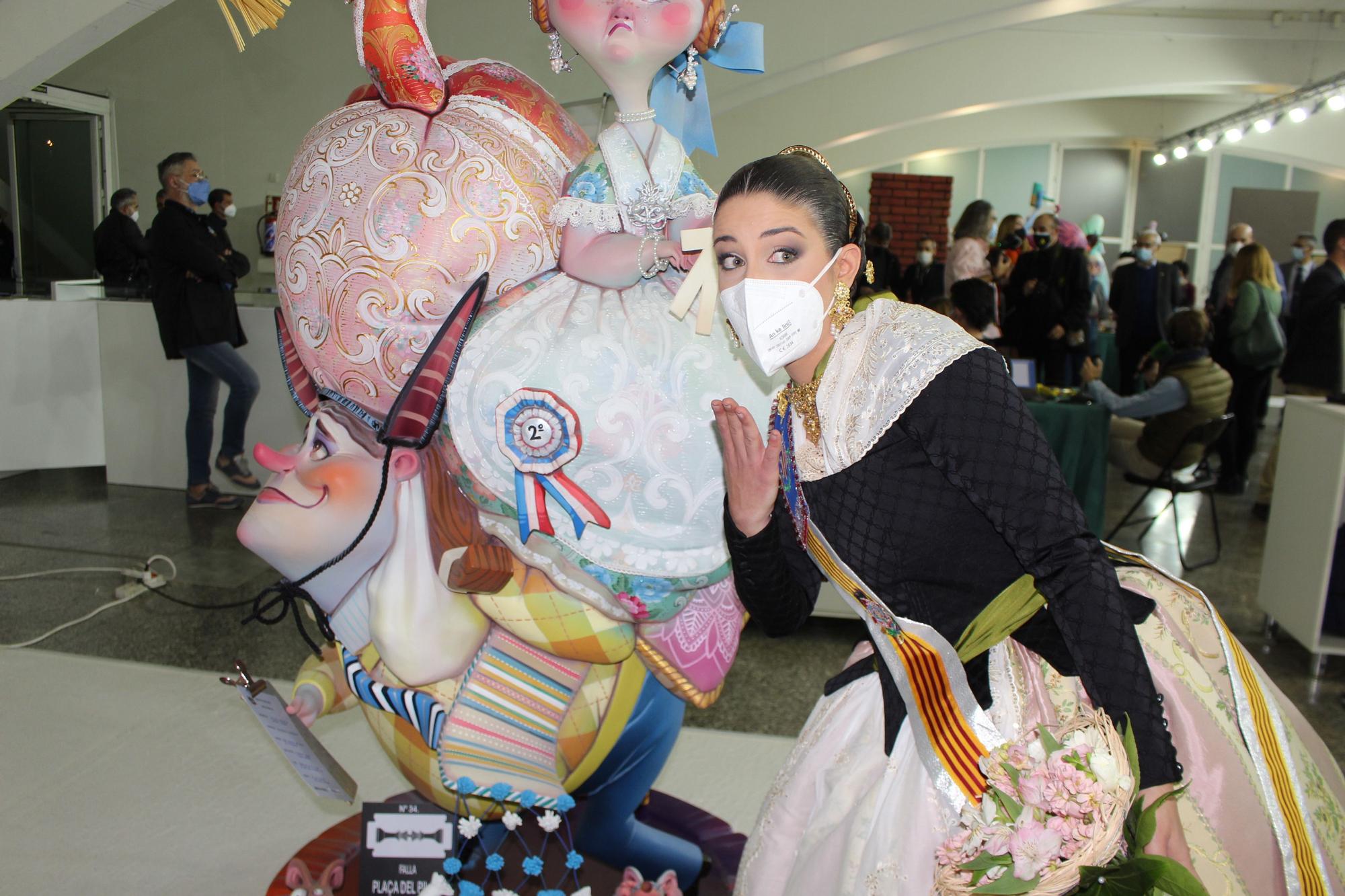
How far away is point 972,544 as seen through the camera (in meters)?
1.23

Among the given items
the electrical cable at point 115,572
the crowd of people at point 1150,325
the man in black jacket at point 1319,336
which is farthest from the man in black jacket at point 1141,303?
the electrical cable at point 115,572

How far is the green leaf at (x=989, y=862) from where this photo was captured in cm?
104

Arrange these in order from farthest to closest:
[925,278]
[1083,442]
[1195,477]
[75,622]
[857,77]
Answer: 1. [857,77]
2. [925,278]
3. [1195,477]
4. [1083,442]
5. [75,622]

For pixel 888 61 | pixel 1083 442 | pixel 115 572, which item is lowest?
pixel 115 572

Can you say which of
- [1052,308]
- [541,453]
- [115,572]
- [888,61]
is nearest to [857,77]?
[888,61]

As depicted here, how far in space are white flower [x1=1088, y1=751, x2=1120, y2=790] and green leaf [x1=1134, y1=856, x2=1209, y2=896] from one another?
88mm

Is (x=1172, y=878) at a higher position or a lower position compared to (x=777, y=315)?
lower

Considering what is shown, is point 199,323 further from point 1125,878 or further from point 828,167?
point 1125,878

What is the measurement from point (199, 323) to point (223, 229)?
76cm

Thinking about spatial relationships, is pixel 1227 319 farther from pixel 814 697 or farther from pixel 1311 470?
pixel 814 697

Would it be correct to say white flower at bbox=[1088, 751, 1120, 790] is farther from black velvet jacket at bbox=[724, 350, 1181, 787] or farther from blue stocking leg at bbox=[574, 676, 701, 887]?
blue stocking leg at bbox=[574, 676, 701, 887]

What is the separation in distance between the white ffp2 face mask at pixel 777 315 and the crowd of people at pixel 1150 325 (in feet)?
10.8

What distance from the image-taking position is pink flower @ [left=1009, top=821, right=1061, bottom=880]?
1.01m

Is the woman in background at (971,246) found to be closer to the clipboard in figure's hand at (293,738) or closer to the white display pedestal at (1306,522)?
the white display pedestal at (1306,522)
